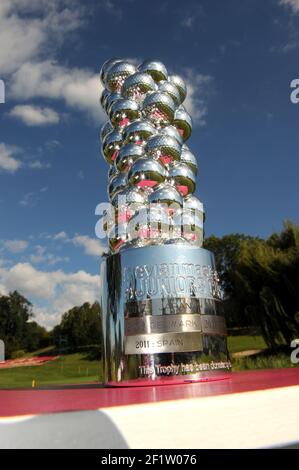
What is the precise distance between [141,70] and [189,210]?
2.17 meters

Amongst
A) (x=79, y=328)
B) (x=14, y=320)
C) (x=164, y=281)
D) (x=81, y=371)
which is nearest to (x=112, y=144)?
(x=164, y=281)

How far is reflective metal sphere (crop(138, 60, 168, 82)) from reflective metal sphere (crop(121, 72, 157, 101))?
31cm

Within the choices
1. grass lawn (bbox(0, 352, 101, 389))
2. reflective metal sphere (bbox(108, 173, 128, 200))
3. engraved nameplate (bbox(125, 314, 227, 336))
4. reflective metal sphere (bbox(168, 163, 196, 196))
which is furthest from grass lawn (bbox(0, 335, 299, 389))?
engraved nameplate (bbox(125, 314, 227, 336))

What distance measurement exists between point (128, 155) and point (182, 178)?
0.74m

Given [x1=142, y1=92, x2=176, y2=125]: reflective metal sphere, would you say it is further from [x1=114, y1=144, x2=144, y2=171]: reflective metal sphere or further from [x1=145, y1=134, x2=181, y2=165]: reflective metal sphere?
[x1=114, y1=144, x2=144, y2=171]: reflective metal sphere

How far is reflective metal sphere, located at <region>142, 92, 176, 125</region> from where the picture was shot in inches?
216

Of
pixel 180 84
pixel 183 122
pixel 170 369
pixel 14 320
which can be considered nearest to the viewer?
pixel 170 369

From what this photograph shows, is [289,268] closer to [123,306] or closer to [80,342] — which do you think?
[123,306]

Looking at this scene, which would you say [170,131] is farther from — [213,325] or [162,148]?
[213,325]

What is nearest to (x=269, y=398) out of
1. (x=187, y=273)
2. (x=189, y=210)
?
(x=187, y=273)

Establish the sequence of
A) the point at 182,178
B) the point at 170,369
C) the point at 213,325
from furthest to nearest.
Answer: the point at 182,178
the point at 213,325
the point at 170,369

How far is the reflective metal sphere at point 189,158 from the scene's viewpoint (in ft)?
19.4

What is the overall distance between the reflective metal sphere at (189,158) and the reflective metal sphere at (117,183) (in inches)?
36.0

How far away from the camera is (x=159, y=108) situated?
5.52 metres
